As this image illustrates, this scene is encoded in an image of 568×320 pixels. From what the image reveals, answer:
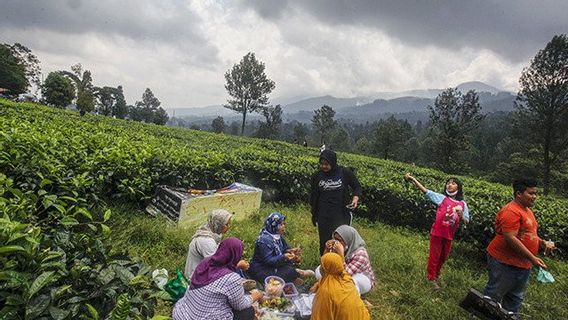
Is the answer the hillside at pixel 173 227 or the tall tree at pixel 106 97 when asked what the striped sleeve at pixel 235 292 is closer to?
the hillside at pixel 173 227

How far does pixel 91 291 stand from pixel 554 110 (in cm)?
2608

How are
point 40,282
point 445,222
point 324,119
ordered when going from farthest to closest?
1. point 324,119
2. point 445,222
3. point 40,282

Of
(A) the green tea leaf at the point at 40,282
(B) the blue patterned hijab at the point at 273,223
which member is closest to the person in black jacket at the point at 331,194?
(B) the blue patterned hijab at the point at 273,223

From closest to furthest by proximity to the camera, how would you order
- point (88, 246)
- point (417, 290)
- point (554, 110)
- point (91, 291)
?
1. point (91, 291)
2. point (88, 246)
3. point (417, 290)
4. point (554, 110)

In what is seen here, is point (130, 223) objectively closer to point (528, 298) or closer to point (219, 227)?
point (219, 227)

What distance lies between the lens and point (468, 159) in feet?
170

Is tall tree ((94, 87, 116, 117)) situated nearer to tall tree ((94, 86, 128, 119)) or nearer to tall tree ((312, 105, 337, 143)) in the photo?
tall tree ((94, 86, 128, 119))

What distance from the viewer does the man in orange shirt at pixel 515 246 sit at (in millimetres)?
3764

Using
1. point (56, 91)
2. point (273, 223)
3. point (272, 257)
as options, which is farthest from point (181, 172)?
point (56, 91)

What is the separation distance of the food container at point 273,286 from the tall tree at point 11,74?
56221 millimetres

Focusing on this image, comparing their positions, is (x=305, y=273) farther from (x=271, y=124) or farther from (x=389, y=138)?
(x=271, y=124)

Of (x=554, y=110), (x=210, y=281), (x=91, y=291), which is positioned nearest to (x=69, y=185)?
(x=210, y=281)

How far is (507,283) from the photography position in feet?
13.0

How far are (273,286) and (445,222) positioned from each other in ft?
9.07
